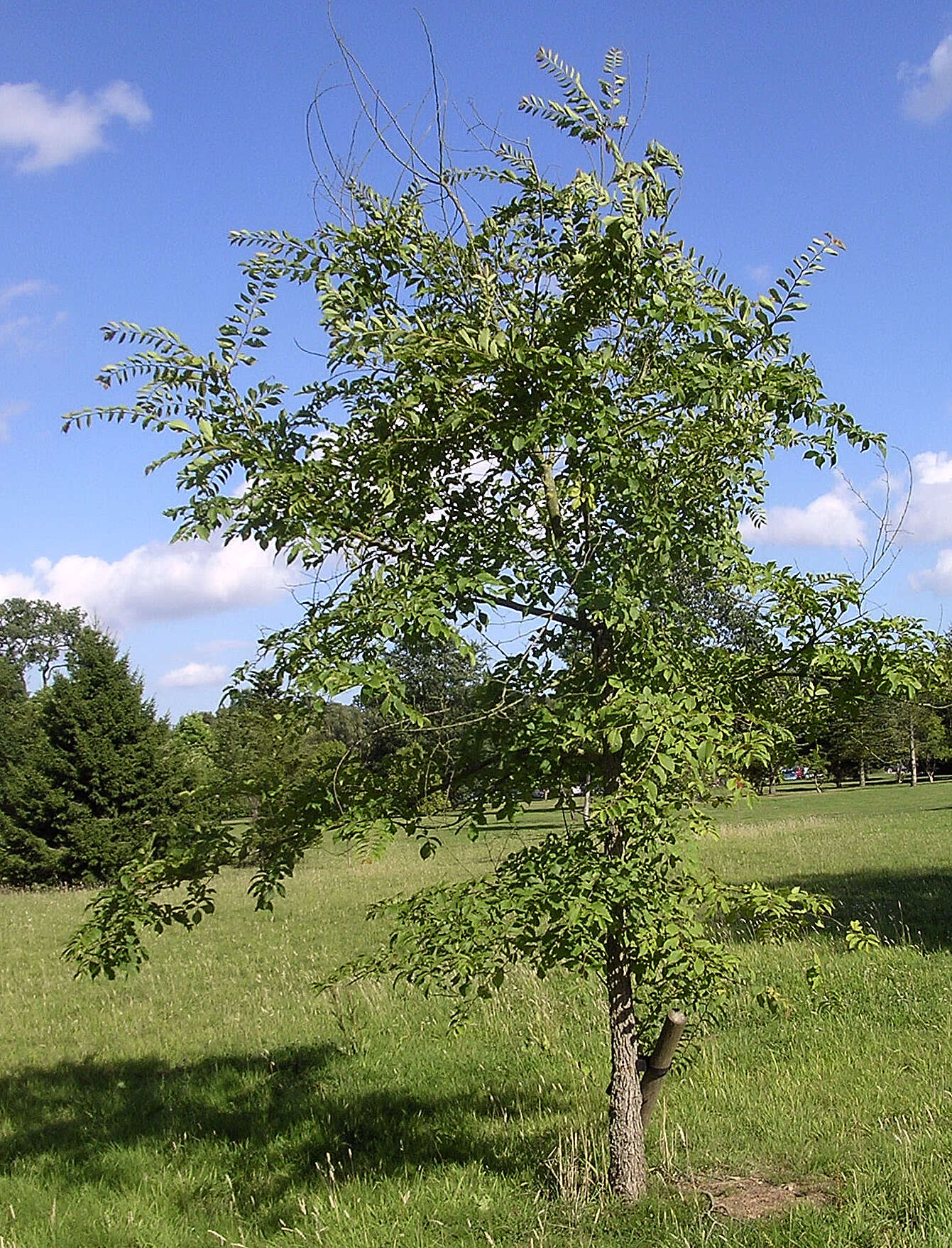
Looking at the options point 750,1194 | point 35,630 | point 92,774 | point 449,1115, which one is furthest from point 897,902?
point 35,630

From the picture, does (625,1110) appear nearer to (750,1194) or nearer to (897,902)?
(750,1194)

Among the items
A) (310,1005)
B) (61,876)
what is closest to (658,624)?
(310,1005)

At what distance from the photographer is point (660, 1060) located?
541 centimetres

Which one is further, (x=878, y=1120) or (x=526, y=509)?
(x=878, y=1120)

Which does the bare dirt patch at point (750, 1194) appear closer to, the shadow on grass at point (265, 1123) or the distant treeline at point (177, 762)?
the shadow on grass at point (265, 1123)

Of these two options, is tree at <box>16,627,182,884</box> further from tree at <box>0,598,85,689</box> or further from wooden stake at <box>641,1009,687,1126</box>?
tree at <box>0,598,85,689</box>

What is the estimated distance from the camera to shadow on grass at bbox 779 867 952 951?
12.4 m

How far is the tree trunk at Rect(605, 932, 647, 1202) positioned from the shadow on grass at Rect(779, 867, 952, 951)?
15.9ft

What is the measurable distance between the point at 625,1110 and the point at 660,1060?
1.18ft

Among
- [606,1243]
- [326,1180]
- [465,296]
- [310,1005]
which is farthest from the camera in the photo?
[310,1005]

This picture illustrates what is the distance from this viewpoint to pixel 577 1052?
832 cm

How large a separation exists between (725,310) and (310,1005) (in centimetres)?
883

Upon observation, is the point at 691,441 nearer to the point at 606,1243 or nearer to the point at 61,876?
the point at 606,1243

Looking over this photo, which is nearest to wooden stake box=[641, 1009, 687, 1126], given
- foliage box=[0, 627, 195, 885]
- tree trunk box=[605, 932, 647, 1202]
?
tree trunk box=[605, 932, 647, 1202]
